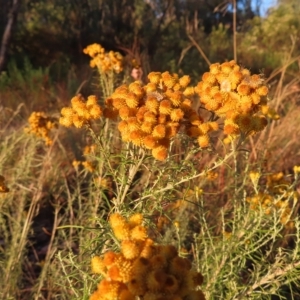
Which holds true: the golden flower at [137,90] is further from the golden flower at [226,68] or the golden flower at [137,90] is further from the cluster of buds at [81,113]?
the golden flower at [226,68]

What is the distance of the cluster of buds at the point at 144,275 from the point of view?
2.77ft

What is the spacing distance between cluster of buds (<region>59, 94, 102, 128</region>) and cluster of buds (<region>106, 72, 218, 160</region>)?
2.0 inches

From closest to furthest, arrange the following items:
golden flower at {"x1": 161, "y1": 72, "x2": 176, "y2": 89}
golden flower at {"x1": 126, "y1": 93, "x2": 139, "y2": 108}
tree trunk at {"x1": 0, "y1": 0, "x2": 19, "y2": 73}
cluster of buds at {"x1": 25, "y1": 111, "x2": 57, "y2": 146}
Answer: golden flower at {"x1": 126, "y1": 93, "x2": 139, "y2": 108} < golden flower at {"x1": 161, "y1": 72, "x2": 176, "y2": 89} < cluster of buds at {"x1": 25, "y1": 111, "x2": 57, "y2": 146} < tree trunk at {"x1": 0, "y1": 0, "x2": 19, "y2": 73}

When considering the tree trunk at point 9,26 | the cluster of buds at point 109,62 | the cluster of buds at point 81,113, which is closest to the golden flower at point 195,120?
the cluster of buds at point 81,113

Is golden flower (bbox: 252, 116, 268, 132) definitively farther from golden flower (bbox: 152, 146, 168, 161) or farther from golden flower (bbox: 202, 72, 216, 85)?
golden flower (bbox: 152, 146, 168, 161)

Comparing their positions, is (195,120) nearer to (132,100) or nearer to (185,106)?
(185,106)

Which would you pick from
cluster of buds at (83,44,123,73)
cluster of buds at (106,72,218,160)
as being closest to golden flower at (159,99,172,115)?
cluster of buds at (106,72,218,160)

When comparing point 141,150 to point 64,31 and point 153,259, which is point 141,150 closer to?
point 153,259

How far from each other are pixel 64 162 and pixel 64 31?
724 cm

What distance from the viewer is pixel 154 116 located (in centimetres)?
135

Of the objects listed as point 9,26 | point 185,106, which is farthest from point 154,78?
point 9,26

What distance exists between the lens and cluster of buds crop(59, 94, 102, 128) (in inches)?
56.0

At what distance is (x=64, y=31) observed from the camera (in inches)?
431

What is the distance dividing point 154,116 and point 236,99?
0.29 metres
